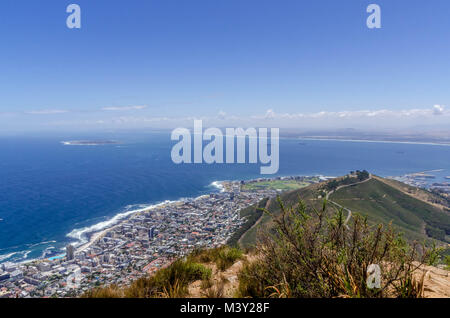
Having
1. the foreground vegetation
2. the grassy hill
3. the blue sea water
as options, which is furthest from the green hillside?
the blue sea water

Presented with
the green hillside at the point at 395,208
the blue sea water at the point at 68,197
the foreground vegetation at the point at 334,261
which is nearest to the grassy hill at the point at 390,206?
the green hillside at the point at 395,208

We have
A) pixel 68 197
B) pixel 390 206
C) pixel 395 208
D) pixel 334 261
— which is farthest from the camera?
pixel 68 197

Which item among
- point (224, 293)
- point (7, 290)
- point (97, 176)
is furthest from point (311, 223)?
point (97, 176)

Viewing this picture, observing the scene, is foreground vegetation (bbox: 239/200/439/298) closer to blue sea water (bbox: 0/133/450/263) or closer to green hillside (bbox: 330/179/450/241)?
blue sea water (bbox: 0/133/450/263)

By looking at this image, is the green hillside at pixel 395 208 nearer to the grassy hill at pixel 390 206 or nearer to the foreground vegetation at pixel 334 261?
the grassy hill at pixel 390 206

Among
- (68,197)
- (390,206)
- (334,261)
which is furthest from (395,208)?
(68,197)

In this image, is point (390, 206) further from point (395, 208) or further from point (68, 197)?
point (68, 197)
